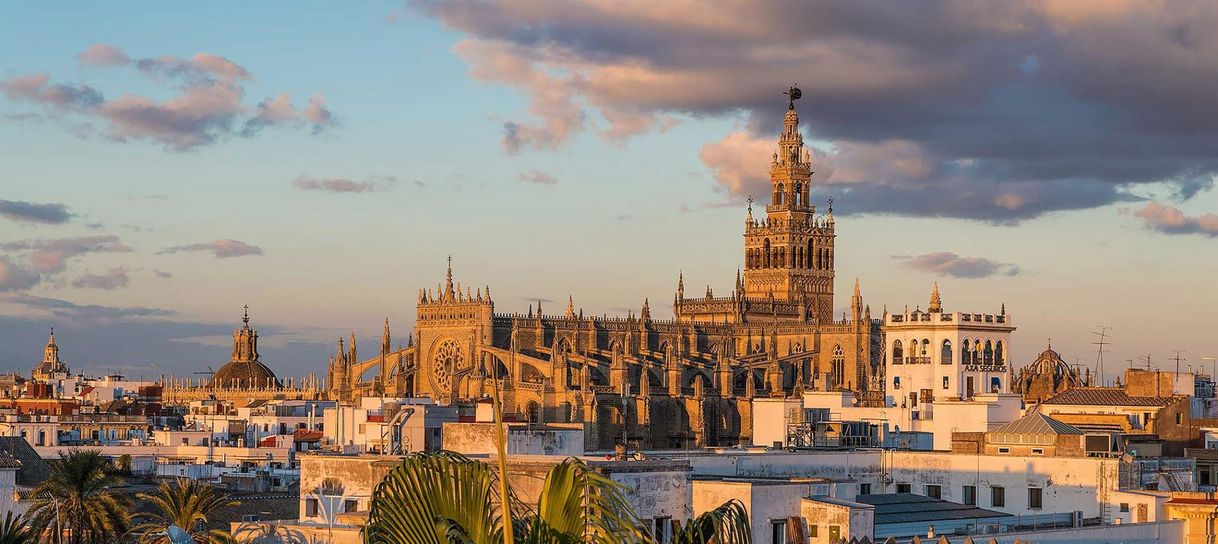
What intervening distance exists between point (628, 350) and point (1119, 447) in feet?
285

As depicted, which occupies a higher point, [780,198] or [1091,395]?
[780,198]

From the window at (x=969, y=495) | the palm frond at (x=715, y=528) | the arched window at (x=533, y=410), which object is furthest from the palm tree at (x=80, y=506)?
the arched window at (x=533, y=410)

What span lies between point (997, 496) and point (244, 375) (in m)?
130

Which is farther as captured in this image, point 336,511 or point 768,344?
point 768,344

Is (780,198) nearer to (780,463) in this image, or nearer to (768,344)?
(768,344)

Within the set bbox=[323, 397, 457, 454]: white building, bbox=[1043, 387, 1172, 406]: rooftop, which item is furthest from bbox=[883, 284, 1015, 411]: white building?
bbox=[323, 397, 457, 454]: white building

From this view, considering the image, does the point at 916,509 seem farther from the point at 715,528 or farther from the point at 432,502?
the point at 432,502

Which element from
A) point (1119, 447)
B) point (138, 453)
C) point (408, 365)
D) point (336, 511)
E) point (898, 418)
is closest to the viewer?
point (336, 511)

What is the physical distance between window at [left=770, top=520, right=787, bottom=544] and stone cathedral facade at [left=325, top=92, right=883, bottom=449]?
81.9 metres

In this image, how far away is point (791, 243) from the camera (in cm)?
15512

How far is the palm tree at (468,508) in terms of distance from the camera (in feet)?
43.2

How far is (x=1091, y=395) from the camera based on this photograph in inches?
3118

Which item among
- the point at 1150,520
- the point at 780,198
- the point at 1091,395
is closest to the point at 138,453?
the point at 1091,395

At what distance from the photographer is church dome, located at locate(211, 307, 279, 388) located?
16812cm
